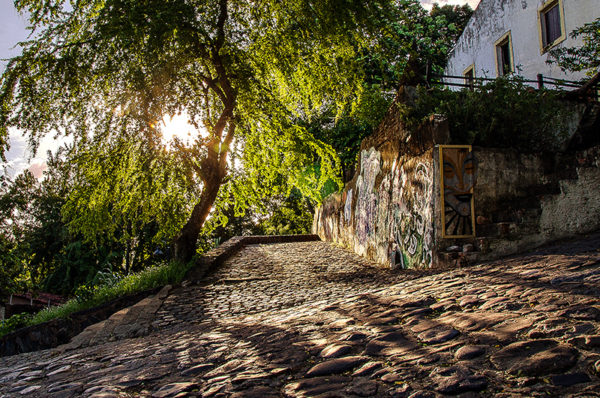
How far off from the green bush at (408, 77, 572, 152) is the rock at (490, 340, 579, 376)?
14.9 ft

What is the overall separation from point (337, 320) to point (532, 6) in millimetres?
14413

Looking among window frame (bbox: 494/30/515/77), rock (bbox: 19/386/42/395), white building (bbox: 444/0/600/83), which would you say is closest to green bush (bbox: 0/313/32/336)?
rock (bbox: 19/386/42/395)

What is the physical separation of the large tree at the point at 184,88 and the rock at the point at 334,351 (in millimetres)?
5312

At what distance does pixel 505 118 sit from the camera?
6.58 metres

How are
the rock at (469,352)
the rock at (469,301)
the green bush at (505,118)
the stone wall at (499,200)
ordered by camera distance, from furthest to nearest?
1. the green bush at (505,118)
2. the stone wall at (499,200)
3. the rock at (469,301)
4. the rock at (469,352)

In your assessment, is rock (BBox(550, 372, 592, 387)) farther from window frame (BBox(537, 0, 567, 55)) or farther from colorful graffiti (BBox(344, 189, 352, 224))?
window frame (BBox(537, 0, 567, 55))

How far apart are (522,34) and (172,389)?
15960 millimetres

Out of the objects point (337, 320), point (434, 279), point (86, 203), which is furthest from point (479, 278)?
point (86, 203)

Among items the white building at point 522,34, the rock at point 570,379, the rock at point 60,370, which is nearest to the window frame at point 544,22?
the white building at point 522,34

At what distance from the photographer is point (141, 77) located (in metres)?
6.69

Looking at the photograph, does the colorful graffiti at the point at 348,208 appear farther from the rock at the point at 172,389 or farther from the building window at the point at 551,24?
the rock at the point at 172,389

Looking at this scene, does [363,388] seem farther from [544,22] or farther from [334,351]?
[544,22]

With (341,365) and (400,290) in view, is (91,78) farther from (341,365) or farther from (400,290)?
(341,365)

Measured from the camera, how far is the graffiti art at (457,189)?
618cm
